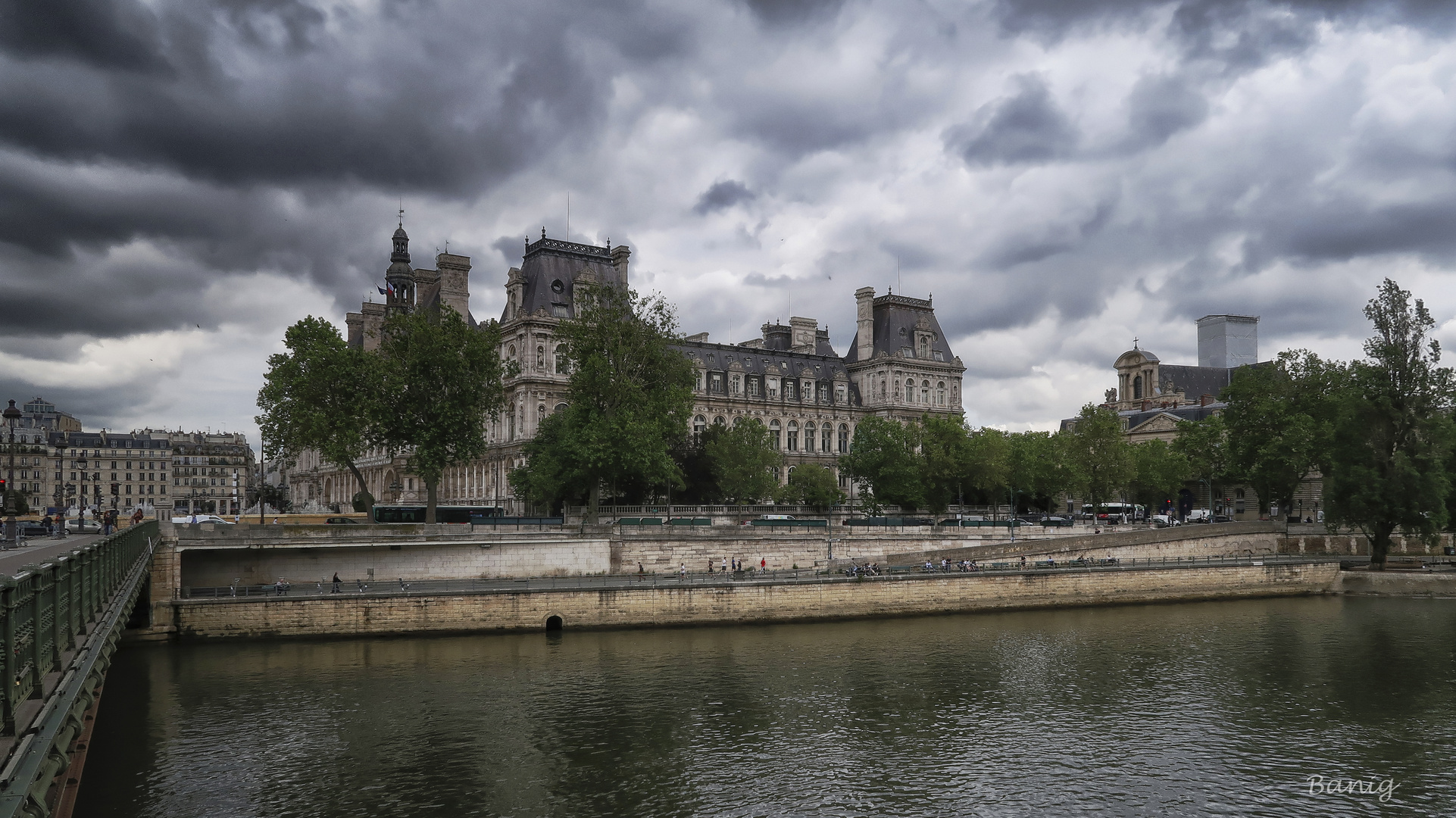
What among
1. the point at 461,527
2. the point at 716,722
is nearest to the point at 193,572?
the point at 461,527

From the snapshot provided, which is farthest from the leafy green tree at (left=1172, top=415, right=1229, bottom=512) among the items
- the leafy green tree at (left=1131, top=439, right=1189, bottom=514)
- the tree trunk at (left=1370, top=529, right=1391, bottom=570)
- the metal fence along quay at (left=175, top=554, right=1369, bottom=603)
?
the metal fence along quay at (left=175, top=554, right=1369, bottom=603)

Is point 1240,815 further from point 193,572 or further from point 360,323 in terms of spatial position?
point 360,323

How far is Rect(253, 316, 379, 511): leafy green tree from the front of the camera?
59281mm

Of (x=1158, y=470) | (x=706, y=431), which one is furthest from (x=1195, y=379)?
(x=706, y=431)

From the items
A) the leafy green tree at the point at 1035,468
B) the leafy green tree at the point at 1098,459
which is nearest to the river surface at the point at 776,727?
the leafy green tree at the point at 1035,468

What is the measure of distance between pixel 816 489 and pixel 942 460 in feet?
32.8

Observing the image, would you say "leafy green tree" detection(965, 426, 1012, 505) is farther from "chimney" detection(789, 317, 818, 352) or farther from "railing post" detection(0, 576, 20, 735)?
"railing post" detection(0, 576, 20, 735)

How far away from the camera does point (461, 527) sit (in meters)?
53.0

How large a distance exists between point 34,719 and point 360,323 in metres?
A: 112

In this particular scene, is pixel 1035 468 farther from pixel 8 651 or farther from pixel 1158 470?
pixel 8 651

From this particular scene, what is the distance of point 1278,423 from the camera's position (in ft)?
258

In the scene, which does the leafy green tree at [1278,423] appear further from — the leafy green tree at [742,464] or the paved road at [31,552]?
the paved road at [31,552]

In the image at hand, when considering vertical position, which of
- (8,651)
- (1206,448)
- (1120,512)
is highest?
(1206,448)

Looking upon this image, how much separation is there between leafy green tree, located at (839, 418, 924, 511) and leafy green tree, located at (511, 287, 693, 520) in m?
15.8
